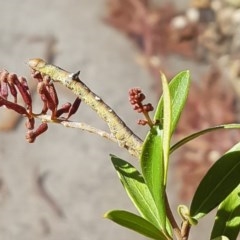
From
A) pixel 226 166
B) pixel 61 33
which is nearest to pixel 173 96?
pixel 226 166

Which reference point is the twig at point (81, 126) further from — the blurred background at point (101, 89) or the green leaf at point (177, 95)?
the blurred background at point (101, 89)

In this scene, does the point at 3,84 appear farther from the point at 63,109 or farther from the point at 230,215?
the point at 230,215

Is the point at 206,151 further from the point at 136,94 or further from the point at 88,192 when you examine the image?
the point at 136,94

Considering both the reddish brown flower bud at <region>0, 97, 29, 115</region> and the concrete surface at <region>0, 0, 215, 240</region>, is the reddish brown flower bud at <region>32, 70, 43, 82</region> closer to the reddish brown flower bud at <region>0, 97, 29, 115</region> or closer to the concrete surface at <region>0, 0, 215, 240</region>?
the reddish brown flower bud at <region>0, 97, 29, 115</region>

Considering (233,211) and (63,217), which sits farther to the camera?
(63,217)

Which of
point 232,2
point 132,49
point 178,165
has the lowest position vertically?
point 178,165

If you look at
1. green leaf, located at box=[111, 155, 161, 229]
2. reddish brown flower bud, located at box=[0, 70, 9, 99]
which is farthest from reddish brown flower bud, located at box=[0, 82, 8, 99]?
green leaf, located at box=[111, 155, 161, 229]
